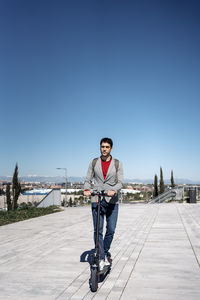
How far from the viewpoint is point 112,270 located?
4344 mm

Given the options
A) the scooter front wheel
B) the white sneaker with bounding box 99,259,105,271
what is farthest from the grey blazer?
the scooter front wheel

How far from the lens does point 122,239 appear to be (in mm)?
6867

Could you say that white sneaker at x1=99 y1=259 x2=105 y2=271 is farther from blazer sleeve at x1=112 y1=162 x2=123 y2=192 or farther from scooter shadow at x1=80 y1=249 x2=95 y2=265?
scooter shadow at x1=80 y1=249 x2=95 y2=265

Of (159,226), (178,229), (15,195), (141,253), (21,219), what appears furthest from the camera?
(15,195)

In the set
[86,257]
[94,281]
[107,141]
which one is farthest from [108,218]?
[86,257]

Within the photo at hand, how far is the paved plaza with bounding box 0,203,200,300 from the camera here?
3457mm

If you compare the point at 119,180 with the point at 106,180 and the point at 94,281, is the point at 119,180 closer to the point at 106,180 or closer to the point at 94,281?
the point at 106,180

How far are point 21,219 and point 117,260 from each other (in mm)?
6736

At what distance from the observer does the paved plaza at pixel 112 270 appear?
346 centimetres

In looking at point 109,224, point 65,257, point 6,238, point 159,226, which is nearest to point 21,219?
point 6,238

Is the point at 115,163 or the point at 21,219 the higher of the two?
the point at 115,163

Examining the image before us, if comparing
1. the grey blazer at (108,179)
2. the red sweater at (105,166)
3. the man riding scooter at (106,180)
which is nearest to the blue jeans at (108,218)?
the man riding scooter at (106,180)

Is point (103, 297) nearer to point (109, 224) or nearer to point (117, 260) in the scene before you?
point (109, 224)

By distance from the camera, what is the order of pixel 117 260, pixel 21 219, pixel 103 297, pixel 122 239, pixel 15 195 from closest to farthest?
1. pixel 103 297
2. pixel 117 260
3. pixel 122 239
4. pixel 21 219
5. pixel 15 195
